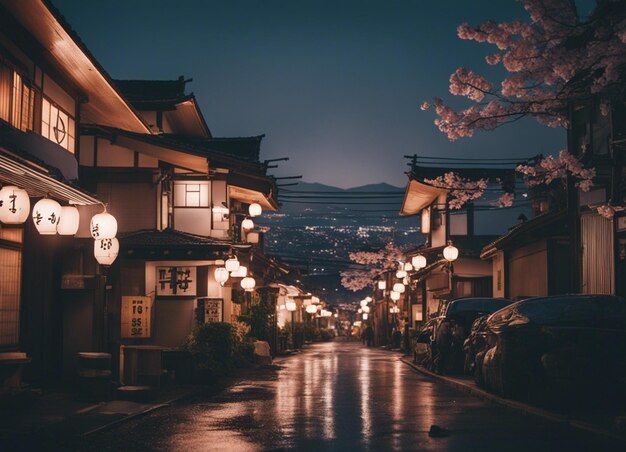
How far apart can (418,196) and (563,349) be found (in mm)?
35974

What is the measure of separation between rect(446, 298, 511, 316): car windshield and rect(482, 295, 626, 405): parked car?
858 cm

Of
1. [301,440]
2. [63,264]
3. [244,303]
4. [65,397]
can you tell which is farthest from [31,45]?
[244,303]

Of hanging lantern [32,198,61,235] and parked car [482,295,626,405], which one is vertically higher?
hanging lantern [32,198,61,235]

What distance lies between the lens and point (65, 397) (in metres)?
18.1

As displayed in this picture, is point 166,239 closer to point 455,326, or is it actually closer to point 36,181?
point 455,326

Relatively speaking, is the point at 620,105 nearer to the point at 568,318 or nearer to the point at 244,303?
the point at 568,318

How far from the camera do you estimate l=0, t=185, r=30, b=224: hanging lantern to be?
15.0m

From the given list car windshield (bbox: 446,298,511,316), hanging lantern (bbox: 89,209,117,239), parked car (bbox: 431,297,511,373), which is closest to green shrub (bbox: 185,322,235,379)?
parked car (bbox: 431,297,511,373)

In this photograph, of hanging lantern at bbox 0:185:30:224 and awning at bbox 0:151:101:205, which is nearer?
awning at bbox 0:151:101:205

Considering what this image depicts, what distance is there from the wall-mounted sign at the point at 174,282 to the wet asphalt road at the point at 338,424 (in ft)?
33.1

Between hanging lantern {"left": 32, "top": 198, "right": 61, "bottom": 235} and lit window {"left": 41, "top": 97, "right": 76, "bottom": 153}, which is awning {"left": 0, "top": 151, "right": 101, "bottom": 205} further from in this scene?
lit window {"left": 41, "top": 97, "right": 76, "bottom": 153}

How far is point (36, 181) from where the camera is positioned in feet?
50.4

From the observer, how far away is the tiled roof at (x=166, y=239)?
28453 mm

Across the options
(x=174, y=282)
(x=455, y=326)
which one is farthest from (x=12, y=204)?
(x=174, y=282)
